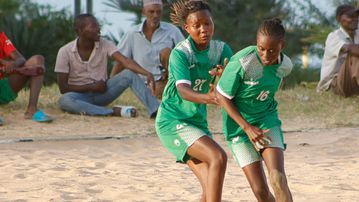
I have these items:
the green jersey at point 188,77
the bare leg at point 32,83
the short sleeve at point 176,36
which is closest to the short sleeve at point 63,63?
the bare leg at point 32,83

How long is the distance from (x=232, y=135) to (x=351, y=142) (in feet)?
13.1

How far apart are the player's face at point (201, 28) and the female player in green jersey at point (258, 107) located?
0.78ft

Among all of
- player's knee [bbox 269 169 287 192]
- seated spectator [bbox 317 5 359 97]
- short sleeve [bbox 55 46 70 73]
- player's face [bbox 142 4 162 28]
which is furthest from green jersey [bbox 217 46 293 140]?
seated spectator [bbox 317 5 359 97]

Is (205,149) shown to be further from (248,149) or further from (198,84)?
(198,84)

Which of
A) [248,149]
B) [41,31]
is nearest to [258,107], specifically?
[248,149]

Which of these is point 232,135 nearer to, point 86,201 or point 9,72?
point 86,201

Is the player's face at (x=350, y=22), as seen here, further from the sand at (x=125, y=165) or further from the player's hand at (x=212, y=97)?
the player's hand at (x=212, y=97)

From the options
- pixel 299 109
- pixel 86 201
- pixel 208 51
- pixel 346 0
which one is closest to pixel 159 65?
pixel 299 109

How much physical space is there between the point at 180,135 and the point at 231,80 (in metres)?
0.41

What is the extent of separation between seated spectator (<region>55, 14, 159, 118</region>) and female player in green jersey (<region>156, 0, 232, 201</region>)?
435 cm

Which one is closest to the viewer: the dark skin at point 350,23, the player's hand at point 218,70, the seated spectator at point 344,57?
the player's hand at point 218,70

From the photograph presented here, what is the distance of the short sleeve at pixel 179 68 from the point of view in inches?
195

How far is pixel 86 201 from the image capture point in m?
5.93

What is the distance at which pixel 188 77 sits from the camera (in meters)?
4.98
